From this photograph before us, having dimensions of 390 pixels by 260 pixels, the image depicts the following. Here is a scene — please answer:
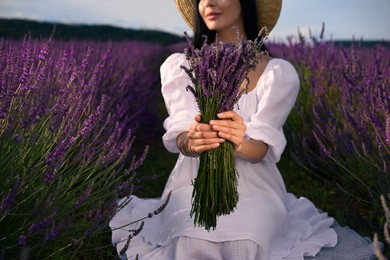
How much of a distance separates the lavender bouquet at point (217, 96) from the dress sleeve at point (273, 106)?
32 cm

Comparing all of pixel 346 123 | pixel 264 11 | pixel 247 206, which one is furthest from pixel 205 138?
pixel 346 123

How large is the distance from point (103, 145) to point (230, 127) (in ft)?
3.01

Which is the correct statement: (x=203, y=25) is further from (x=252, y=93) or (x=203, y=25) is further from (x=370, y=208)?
(x=370, y=208)

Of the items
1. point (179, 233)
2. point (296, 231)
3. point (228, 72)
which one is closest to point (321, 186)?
point (296, 231)

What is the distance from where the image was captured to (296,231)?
2.51 m

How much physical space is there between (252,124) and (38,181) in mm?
916

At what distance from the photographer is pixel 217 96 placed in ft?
5.68

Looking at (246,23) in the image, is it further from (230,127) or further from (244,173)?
(230,127)

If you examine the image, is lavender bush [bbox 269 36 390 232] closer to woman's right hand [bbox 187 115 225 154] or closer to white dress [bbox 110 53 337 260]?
white dress [bbox 110 53 337 260]

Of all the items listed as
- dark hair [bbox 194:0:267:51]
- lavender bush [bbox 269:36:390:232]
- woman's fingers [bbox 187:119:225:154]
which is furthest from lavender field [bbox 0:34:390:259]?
dark hair [bbox 194:0:267:51]

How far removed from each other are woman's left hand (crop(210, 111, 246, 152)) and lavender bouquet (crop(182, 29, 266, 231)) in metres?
0.03

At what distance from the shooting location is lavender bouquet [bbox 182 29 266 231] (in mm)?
1672

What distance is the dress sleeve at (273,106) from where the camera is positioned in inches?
85.5

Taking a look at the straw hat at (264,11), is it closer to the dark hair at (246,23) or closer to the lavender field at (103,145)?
the dark hair at (246,23)
